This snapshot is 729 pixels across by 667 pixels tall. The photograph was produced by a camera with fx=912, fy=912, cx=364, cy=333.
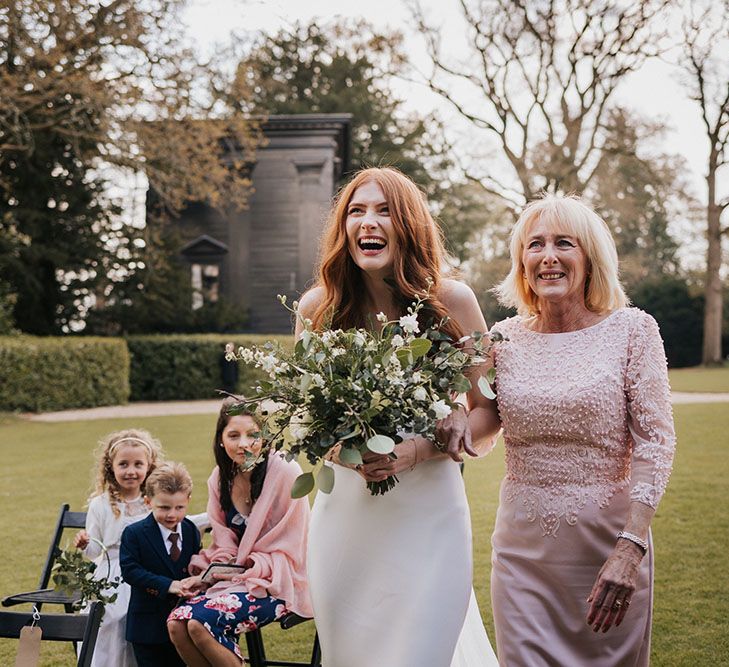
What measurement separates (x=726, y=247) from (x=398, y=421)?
5010 centimetres

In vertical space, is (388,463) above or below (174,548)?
above

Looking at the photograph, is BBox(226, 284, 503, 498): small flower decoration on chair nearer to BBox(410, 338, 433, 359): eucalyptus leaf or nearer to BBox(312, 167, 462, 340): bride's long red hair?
BBox(410, 338, 433, 359): eucalyptus leaf

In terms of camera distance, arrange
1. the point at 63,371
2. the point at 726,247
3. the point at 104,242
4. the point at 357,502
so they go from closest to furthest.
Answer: the point at 357,502 < the point at 63,371 < the point at 104,242 < the point at 726,247

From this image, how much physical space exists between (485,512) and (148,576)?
6583 mm

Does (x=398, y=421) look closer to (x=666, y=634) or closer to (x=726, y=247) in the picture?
(x=666, y=634)

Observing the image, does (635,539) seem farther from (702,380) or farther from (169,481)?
(702,380)

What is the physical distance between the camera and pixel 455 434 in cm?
308

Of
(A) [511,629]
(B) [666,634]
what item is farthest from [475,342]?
(B) [666,634]

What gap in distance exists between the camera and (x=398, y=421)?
2.82m

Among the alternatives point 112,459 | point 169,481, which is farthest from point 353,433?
point 112,459

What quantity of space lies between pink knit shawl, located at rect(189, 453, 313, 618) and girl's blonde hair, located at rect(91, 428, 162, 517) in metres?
0.82

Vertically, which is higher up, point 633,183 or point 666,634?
point 633,183

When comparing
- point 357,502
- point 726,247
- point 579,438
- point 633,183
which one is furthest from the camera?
point 633,183

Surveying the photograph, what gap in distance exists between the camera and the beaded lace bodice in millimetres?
2957
